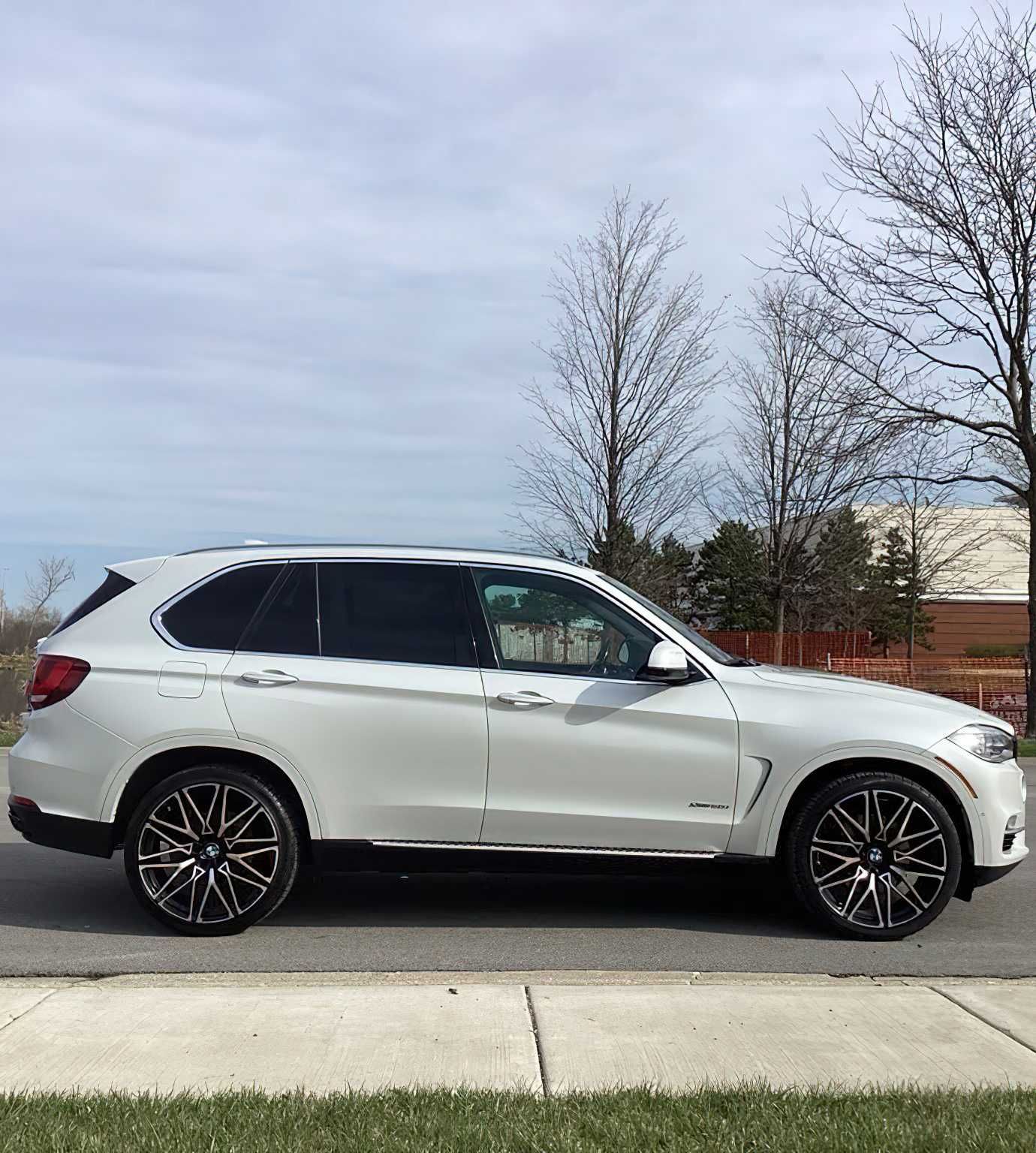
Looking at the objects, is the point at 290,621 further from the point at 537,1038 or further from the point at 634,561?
the point at 634,561

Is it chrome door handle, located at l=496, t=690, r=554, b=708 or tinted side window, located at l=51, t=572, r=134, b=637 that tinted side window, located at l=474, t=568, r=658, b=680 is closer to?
chrome door handle, located at l=496, t=690, r=554, b=708

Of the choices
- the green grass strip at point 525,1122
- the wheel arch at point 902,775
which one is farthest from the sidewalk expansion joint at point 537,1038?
the wheel arch at point 902,775

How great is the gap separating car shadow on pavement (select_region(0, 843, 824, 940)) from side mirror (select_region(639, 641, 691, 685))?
3.03ft

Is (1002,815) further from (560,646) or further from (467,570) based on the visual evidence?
(467,570)

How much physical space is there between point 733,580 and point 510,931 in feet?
119

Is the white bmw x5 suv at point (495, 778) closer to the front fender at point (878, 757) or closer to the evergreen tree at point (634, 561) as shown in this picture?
the front fender at point (878, 757)

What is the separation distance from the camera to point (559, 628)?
638cm

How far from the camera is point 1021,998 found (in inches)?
199

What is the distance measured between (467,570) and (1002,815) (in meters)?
2.91

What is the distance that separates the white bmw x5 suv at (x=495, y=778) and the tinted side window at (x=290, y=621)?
3.8 inches

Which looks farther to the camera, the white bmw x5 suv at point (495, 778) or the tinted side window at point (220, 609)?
the tinted side window at point (220, 609)

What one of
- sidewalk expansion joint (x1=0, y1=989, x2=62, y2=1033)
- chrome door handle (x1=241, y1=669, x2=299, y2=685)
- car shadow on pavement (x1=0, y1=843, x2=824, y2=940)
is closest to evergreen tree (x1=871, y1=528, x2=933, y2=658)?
car shadow on pavement (x1=0, y1=843, x2=824, y2=940)

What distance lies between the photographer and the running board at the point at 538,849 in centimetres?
600

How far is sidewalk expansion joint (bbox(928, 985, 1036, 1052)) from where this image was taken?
14.7 ft
